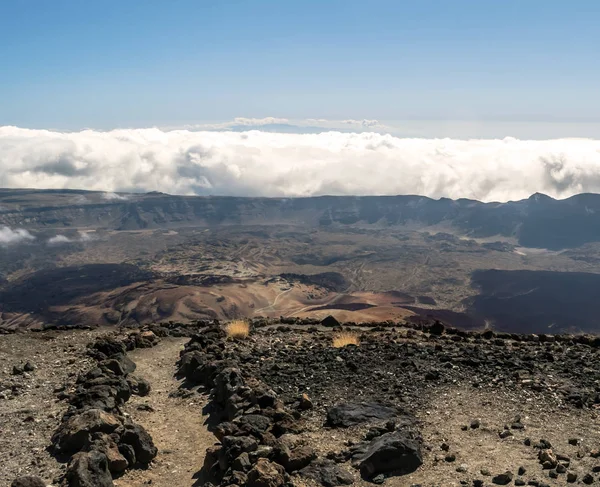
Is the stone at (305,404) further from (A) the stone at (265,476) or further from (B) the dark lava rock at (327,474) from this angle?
(A) the stone at (265,476)

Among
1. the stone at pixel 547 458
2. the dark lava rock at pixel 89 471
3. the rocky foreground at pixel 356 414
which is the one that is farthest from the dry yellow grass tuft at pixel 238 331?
the stone at pixel 547 458

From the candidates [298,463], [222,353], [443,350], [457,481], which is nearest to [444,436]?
[457,481]

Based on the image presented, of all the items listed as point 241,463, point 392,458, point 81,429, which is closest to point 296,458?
point 241,463

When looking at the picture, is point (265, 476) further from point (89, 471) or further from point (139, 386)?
point (139, 386)

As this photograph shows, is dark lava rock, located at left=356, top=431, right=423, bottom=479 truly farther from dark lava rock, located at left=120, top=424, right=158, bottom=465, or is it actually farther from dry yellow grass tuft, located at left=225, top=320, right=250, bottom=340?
dry yellow grass tuft, located at left=225, top=320, right=250, bottom=340

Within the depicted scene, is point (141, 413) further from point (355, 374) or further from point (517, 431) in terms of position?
point (517, 431)

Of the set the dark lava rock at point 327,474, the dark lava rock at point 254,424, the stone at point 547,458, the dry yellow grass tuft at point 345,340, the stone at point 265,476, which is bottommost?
the dark lava rock at point 327,474

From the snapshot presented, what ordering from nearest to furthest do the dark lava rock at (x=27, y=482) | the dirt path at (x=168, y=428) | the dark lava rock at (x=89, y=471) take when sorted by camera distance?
the dark lava rock at (x=27, y=482), the dark lava rock at (x=89, y=471), the dirt path at (x=168, y=428)
